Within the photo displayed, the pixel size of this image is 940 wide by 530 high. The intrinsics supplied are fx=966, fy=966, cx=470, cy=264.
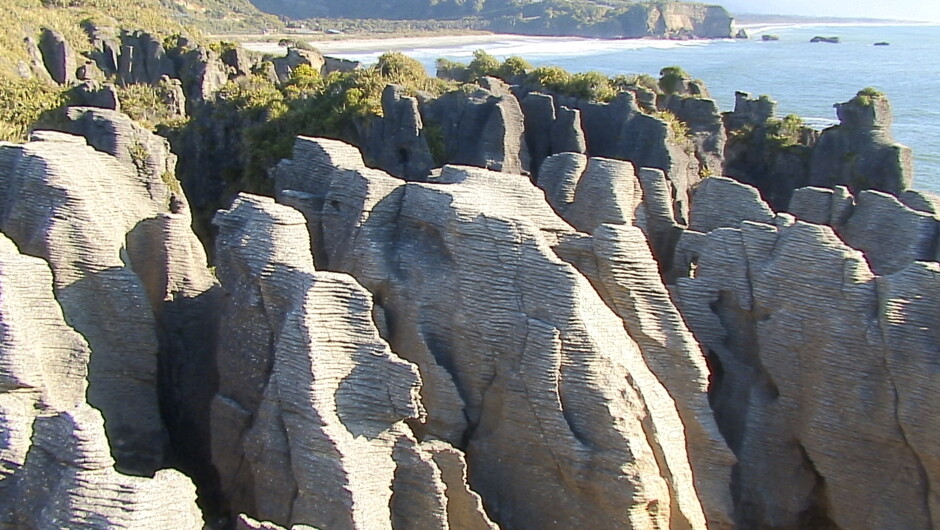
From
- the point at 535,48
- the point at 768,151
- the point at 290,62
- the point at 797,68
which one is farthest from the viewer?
the point at 535,48

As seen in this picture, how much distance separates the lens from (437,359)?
11.5 meters

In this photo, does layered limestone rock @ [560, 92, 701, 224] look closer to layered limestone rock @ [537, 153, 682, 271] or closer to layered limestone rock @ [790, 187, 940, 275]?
layered limestone rock @ [537, 153, 682, 271]

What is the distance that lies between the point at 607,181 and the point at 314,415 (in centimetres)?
794

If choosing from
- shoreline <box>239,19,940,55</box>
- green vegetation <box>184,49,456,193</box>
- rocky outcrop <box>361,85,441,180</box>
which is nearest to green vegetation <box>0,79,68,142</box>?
green vegetation <box>184,49,456,193</box>


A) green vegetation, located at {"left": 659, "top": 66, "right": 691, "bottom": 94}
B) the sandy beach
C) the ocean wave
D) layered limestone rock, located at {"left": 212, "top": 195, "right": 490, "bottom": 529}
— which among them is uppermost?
green vegetation, located at {"left": 659, "top": 66, "right": 691, "bottom": 94}

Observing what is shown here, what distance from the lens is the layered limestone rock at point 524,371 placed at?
10.6 metres

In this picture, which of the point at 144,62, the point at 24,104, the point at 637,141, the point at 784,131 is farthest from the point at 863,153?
the point at 144,62

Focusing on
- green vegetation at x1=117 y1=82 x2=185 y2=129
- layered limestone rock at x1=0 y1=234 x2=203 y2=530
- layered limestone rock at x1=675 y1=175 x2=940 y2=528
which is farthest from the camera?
green vegetation at x1=117 y1=82 x2=185 y2=129

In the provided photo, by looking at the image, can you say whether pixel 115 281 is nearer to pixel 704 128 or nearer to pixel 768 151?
pixel 704 128

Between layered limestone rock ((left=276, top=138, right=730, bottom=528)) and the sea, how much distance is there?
1562 inches

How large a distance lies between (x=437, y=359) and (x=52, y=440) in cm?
451

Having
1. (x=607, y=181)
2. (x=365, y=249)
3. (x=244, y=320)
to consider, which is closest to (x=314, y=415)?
(x=244, y=320)

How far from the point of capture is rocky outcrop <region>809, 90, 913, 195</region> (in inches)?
951

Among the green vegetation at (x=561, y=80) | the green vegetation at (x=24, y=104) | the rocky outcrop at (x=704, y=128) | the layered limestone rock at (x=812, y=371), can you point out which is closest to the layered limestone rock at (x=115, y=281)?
the layered limestone rock at (x=812, y=371)
